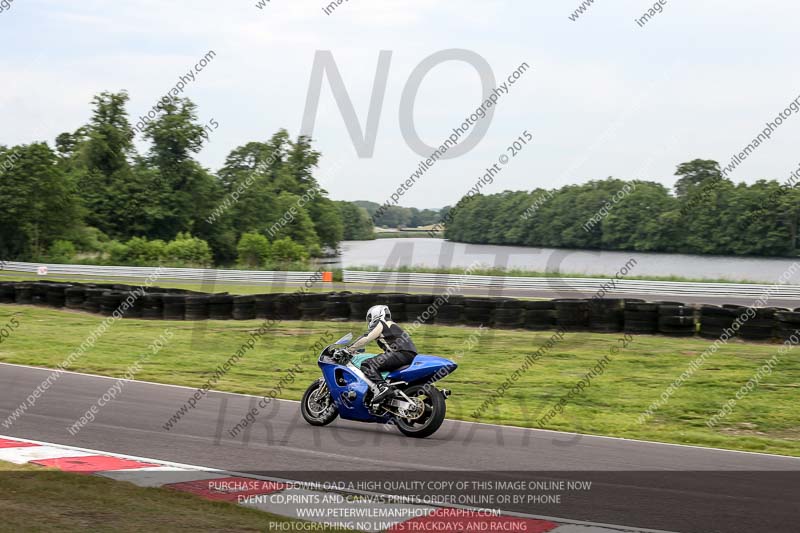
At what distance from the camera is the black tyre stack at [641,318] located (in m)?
17.6

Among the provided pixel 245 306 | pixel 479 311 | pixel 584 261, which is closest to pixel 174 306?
pixel 245 306

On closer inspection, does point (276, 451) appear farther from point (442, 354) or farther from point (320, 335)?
point (320, 335)

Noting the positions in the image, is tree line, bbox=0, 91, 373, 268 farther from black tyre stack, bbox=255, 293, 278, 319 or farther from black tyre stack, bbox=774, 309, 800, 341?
black tyre stack, bbox=774, 309, 800, 341

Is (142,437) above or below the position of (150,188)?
below

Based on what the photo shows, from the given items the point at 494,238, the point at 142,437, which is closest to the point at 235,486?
the point at 142,437

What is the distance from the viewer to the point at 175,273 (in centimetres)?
3941

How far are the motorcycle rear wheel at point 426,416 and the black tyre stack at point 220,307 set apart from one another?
42.6ft

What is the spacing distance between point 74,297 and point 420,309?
1048 centimetres

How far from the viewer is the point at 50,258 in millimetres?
46688

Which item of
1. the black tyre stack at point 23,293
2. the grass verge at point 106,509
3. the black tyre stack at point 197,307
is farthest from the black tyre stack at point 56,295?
the grass verge at point 106,509

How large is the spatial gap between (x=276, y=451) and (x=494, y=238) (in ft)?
93.7

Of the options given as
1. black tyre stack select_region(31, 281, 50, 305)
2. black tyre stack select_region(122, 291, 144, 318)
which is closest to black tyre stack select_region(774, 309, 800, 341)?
black tyre stack select_region(122, 291, 144, 318)

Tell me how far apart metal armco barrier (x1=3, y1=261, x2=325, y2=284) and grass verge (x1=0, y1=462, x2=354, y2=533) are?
3062cm

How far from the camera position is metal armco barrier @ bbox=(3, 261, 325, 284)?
37.9 m
